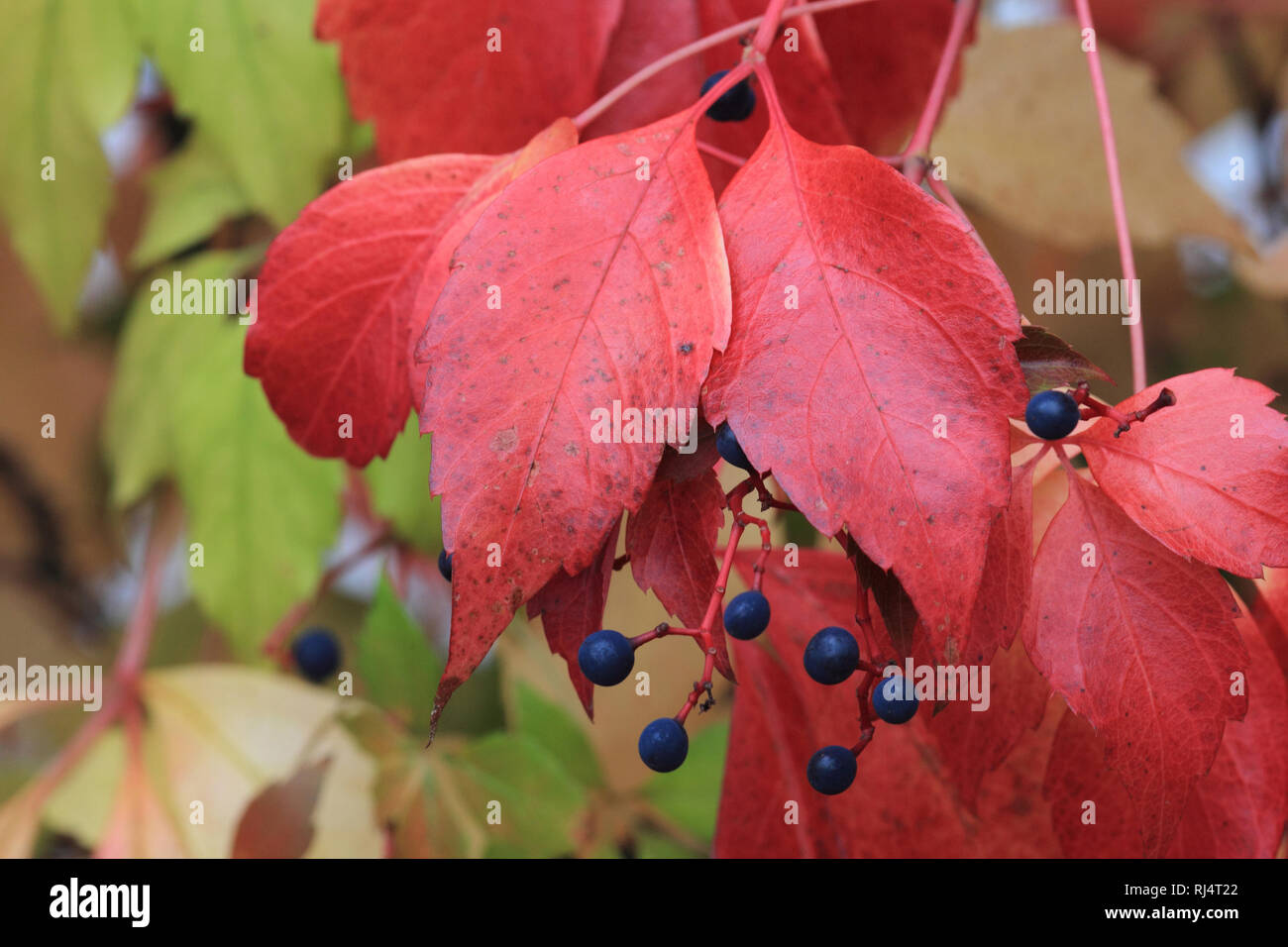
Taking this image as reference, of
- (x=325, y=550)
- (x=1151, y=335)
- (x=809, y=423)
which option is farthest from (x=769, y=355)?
(x=1151, y=335)

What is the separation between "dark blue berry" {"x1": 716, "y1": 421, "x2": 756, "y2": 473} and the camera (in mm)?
262

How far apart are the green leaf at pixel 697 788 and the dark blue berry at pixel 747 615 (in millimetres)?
301

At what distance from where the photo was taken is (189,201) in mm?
608

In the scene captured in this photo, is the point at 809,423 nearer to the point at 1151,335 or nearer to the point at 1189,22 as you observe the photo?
the point at 1151,335

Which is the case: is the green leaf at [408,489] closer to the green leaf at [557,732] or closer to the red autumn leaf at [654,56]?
the green leaf at [557,732]

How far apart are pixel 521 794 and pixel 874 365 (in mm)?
337

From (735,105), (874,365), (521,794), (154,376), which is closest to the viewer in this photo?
(874,365)

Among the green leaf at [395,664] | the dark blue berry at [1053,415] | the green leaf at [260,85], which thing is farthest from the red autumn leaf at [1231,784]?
the green leaf at [260,85]

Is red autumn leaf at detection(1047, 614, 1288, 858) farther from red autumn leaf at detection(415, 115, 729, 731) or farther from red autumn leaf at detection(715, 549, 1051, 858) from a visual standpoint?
red autumn leaf at detection(415, 115, 729, 731)

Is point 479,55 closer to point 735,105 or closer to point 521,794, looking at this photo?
point 735,105

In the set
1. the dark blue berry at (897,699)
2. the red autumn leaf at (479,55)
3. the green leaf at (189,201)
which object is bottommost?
the dark blue berry at (897,699)

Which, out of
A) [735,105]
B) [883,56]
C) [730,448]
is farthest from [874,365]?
[883,56]

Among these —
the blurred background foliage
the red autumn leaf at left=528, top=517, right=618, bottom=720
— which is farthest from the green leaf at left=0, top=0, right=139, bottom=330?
the red autumn leaf at left=528, top=517, right=618, bottom=720

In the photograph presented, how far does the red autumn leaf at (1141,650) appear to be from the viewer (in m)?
0.27
